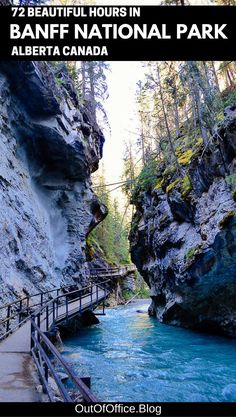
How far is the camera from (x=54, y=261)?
19.2 m

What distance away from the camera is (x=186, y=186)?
57.6ft

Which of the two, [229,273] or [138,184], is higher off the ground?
[138,184]

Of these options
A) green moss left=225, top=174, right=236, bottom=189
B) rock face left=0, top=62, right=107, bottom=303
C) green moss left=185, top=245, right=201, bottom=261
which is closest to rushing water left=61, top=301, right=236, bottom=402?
green moss left=185, top=245, right=201, bottom=261

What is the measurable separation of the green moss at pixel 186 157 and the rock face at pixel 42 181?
21.0ft

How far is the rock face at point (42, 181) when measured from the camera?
14.5 m

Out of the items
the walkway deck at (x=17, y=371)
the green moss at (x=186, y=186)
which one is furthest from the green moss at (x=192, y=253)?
the walkway deck at (x=17, y=371)

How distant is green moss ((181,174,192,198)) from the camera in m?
17.2

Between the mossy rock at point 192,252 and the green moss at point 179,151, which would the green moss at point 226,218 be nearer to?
the mossy rock at point 192,252

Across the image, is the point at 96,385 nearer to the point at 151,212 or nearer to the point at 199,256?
the point at 199,256

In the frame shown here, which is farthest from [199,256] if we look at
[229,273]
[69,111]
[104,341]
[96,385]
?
[69,111]

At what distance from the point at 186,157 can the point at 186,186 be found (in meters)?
2.21

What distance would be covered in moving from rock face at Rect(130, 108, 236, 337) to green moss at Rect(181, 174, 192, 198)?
0.59 feet

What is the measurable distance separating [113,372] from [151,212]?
13553mm

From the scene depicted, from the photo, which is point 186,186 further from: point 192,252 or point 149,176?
point 149,176
